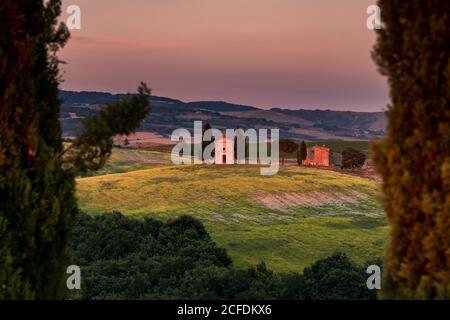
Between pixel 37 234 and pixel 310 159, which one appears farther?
pixel 310 159

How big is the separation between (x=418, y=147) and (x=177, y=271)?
14.7m

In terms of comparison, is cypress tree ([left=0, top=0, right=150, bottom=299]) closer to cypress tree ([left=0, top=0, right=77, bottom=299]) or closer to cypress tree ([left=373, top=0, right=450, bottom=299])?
cypress tree ([left=0, top=0, right=77, bottom=299])

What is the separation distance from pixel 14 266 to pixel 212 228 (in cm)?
3186

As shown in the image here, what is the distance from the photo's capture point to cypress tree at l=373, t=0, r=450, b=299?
20.8ft

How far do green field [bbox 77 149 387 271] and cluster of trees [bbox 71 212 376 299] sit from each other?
669 centimetres

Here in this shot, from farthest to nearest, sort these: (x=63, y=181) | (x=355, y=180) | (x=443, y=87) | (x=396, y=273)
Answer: (x=355, y=180) < (x=63, y=181) < (x=396, y=273) < (x=443, y=87)

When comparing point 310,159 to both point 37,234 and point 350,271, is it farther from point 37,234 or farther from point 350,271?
point 37,234

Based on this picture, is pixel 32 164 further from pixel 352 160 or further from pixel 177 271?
pixel 352 160

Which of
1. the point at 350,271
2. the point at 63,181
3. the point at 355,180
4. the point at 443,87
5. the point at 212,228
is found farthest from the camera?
the point at 355,180

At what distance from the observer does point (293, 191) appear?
174 ft

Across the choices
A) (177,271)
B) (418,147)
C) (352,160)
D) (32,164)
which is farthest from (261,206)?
(418,147)

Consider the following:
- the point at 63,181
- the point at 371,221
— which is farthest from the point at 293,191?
the point at 63,181

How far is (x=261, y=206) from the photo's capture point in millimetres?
47812
